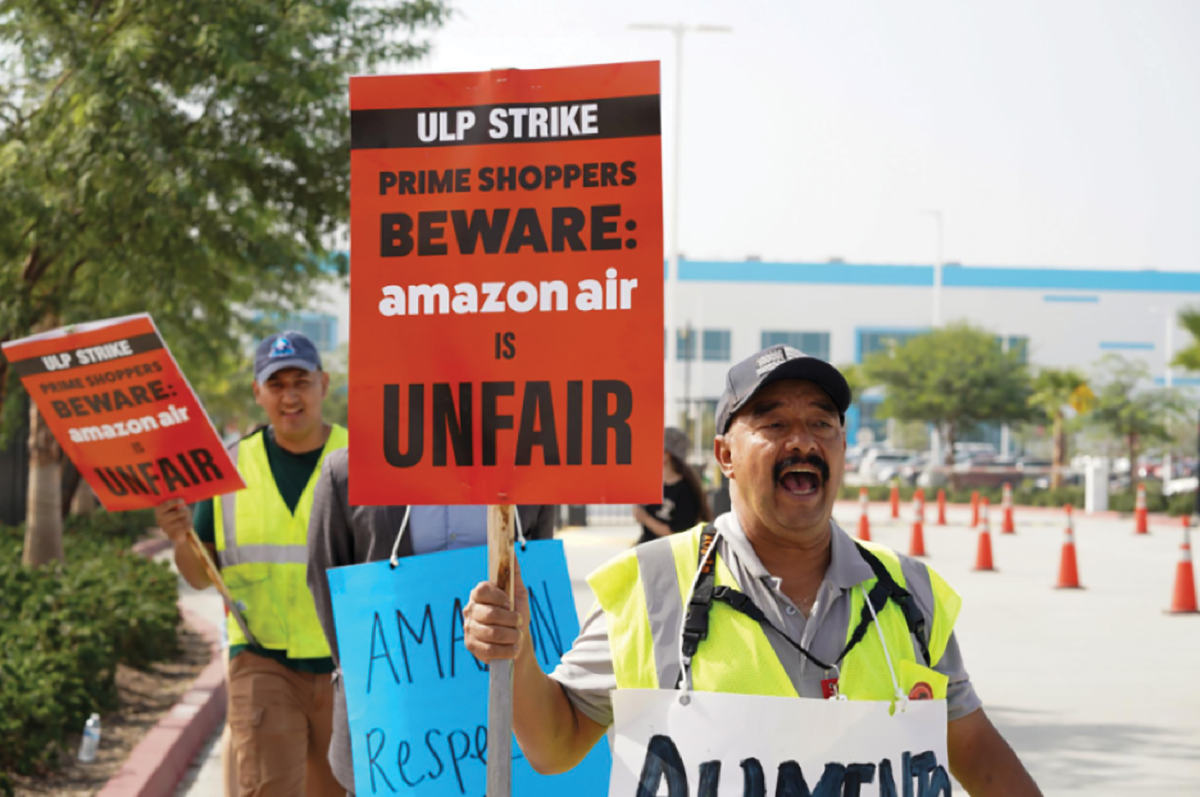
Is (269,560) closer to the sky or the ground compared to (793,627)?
closer to the ground

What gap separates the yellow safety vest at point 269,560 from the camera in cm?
527

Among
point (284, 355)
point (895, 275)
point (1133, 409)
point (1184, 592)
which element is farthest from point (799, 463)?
point (895, 275)

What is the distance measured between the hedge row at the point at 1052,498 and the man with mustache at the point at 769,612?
33477 mm

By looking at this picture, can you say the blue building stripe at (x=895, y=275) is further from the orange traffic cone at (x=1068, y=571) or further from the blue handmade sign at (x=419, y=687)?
the blue handmade sign at (x=419, y=687)

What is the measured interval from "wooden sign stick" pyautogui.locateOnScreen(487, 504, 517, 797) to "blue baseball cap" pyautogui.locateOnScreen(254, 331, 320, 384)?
2.57m

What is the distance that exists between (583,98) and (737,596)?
3.51ft

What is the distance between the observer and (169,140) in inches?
406

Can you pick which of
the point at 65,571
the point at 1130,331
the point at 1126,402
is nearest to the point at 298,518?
the point at 65,571

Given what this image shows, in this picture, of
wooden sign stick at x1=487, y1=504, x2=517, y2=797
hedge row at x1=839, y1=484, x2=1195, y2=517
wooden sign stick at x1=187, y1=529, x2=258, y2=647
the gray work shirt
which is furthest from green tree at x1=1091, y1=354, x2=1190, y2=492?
wooden sign stick at x1=487, y1=504, x2=517, y2=797

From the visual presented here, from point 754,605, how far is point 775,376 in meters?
0.47

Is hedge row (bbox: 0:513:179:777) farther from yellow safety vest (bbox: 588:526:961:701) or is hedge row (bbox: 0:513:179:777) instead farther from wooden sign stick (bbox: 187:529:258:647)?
yellow safety vest (bbox: 588:526:961:701)

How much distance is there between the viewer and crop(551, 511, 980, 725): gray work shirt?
2.90 m

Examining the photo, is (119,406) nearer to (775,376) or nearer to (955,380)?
(775,376)

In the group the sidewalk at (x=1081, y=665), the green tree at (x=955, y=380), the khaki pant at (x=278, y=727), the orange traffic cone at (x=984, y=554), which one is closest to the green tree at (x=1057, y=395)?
the green tree at (x=955, y=380)
